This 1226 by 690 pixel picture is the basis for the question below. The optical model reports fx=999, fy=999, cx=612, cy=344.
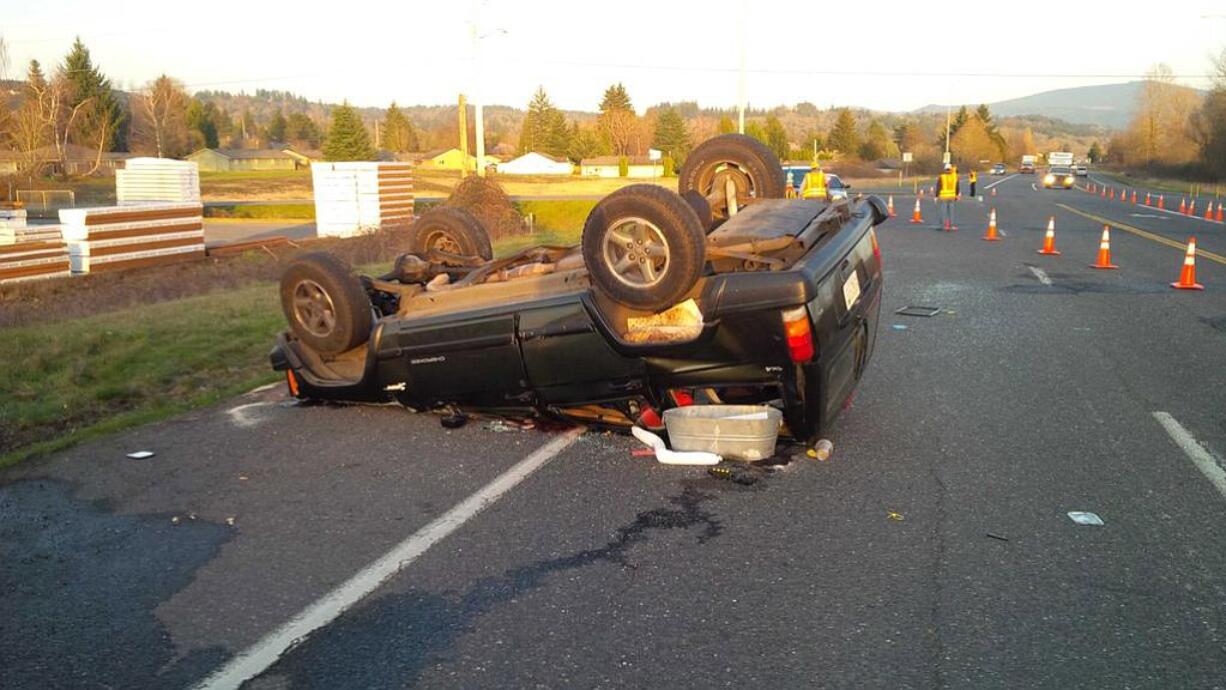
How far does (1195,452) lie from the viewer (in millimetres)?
5895

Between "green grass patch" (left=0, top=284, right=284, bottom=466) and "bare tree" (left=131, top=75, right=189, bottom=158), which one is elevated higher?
"bare tree" (left=131, top=75, right=189, bottom=158)

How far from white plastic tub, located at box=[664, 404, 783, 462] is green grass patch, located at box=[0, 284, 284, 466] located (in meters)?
4.10

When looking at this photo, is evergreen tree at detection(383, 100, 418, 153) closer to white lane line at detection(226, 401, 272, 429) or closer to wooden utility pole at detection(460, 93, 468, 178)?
wooden utility pole at detection(460, 93, 468, 178)

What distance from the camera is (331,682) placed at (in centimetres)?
343

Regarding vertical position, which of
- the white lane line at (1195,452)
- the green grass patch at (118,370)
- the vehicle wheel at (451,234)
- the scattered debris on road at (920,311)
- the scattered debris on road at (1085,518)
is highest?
the vehicle wheel at (451,234)

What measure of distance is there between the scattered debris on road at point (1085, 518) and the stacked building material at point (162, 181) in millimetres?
34127

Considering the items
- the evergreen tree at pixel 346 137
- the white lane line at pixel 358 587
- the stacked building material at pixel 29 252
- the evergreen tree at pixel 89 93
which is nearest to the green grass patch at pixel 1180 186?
the stacked building material at pixel 29 252

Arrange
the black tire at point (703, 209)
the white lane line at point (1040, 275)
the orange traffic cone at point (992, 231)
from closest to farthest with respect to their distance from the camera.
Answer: the black tire at point (703, 209) < the white lane line at point (1040, 275) < the orange traffic cone at point (992, 231)

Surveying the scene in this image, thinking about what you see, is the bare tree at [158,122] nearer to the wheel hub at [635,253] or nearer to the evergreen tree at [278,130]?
the evergreen tree at [278,130]

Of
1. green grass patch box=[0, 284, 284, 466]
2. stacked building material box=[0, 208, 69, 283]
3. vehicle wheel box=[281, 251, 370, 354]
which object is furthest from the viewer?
stacked building material box=[0, 208, 69, 283]

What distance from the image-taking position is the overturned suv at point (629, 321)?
543 centimetres

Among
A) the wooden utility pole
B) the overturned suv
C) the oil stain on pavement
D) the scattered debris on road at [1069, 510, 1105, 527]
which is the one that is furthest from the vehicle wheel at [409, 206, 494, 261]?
the wooden utility pole

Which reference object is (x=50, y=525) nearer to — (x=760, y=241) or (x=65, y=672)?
(x=65, y=672)

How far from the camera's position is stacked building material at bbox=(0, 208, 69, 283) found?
754 inches
